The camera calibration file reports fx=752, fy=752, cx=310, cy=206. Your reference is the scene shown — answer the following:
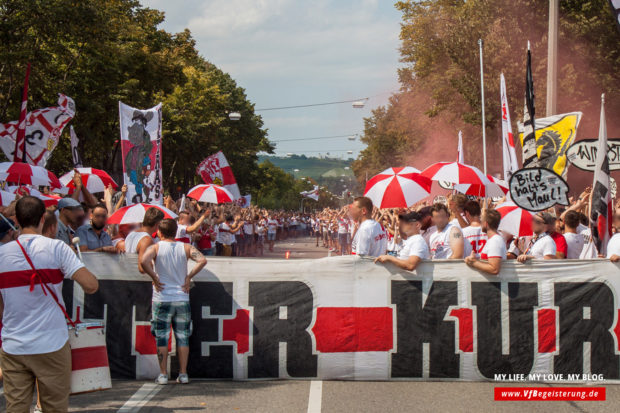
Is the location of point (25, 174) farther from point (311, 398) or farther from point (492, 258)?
point (492, 258)

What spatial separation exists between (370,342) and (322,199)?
18225 centimetres

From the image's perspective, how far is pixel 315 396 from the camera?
23.7ft

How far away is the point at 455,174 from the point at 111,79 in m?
20.5

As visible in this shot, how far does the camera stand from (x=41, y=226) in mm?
5398

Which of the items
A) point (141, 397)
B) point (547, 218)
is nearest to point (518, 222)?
point (547, 218)

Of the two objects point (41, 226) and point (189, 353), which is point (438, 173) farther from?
point (41, 226)

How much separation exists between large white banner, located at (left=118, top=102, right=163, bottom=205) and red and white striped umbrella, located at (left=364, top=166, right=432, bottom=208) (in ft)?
13.8

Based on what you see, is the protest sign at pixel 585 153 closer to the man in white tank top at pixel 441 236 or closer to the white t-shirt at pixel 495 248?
the man in white tank top at pixel 441 236

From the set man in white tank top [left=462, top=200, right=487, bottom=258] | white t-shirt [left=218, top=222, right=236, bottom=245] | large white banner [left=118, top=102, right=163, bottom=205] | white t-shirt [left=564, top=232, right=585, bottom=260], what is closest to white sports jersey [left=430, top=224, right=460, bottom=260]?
man in white tank top [left=462, top=200, right=487, bottom=258]

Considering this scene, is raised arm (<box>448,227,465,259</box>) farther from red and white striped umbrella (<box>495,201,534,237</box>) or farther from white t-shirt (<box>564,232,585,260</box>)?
red and white striped umbrella (<box>495,201,534,237</box>)

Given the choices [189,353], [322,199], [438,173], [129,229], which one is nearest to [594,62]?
[438,173]

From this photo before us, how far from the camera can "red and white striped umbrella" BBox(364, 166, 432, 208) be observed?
10.9 metres

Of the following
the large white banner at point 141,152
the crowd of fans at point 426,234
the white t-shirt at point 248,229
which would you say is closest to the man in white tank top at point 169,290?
the crowd of fans at point 426,234

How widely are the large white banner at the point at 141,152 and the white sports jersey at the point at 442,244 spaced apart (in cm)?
588
